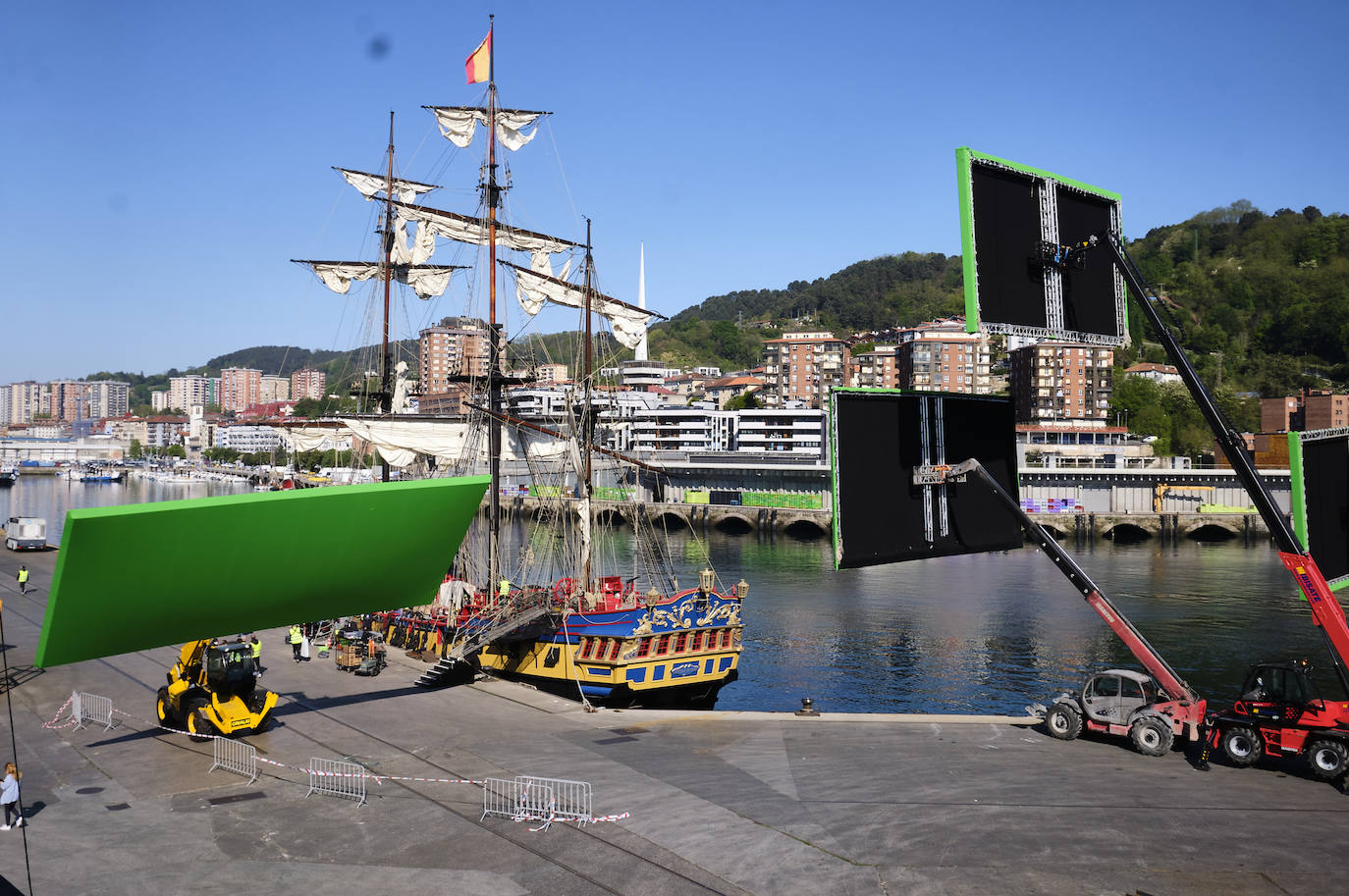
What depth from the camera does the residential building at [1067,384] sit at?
158 m

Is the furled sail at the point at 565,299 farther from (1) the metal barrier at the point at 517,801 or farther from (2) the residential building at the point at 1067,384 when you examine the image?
(2) the residential building at the point at 1067,384

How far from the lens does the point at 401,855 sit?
17078 millimetres

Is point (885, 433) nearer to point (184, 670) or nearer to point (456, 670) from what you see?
point (456, 670)

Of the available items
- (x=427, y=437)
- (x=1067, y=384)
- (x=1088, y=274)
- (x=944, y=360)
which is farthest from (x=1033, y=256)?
(x=944, y=360)

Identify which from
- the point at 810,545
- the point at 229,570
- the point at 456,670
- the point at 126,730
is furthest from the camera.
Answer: the point at 810,545

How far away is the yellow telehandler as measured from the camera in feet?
80.2

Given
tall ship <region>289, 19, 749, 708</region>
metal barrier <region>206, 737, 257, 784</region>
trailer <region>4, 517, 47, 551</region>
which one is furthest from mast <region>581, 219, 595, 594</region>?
trailer <region>4, 517, 47, 551</region>

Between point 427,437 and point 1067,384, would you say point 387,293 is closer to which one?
point 427,437

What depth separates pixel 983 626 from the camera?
54281 mm

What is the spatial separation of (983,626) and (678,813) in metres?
38.7

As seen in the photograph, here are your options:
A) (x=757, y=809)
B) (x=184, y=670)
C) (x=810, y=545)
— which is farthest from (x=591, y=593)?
(x=810, y=545)

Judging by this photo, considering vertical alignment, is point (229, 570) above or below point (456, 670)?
above

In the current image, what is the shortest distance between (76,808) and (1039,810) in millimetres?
18080

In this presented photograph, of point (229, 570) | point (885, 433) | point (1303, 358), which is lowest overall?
point (229, 570)
